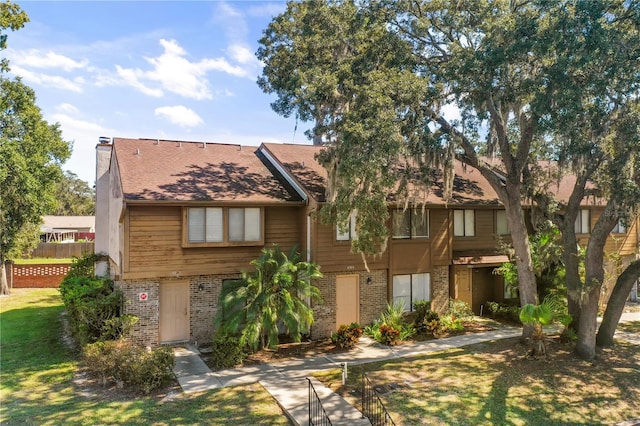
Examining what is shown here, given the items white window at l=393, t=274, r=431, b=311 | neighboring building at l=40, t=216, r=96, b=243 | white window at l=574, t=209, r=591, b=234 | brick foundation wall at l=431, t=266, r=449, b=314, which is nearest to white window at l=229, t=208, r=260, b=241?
white window at l=393, t=274, r=431, b=311

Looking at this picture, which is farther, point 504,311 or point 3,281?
point 3,281

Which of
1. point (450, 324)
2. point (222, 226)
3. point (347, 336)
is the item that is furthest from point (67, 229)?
point (450, 324)

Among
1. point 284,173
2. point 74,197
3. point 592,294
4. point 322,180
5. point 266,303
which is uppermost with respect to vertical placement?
point 74,197

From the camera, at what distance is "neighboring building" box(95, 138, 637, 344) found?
14.1 meters

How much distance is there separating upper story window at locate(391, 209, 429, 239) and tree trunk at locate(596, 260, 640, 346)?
6709 mm

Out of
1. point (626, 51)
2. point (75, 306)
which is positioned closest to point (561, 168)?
point (626, 51)

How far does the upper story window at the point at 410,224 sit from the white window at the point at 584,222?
32.7 ft

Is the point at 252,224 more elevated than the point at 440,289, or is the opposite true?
the point at 252,224

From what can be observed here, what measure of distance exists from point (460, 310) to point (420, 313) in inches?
90.6

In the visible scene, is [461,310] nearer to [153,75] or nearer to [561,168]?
[561,168]

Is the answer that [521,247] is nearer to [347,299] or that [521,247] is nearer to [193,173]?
[347,299]

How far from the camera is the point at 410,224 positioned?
688 inches

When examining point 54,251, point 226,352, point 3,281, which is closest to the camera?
point 226,352

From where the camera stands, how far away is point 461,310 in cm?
1778
